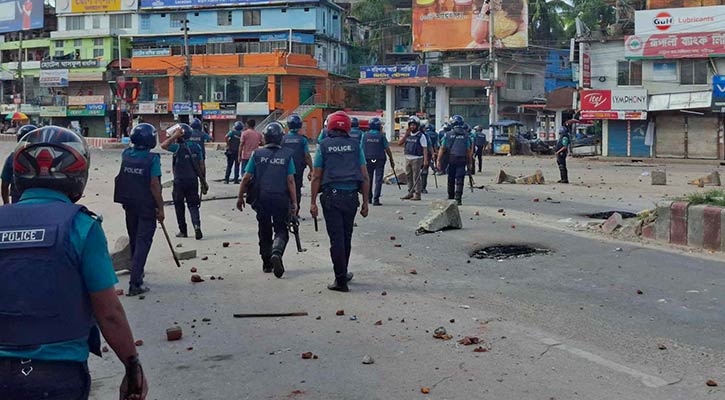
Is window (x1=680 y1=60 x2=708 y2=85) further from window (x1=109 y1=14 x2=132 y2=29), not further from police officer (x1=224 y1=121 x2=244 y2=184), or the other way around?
window (x1=109 y1=14 x2=132 y2=29)

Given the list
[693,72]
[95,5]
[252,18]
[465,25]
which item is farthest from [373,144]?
[95,5]

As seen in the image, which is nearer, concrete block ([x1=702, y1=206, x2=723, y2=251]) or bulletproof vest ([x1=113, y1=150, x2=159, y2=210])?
bulletproof vest ([x1=113, y1=150, x2=159, y2=210])

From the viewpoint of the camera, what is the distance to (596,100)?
4428 centimetres

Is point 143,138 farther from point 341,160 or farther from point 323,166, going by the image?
point 341,160

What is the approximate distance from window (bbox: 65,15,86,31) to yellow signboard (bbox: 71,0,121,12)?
2.48 ft

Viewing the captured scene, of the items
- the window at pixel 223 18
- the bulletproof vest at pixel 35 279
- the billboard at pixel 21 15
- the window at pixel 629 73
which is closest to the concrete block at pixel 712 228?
the bulletproof vest at pixel 35 279

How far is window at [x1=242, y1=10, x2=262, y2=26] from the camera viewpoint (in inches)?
2788

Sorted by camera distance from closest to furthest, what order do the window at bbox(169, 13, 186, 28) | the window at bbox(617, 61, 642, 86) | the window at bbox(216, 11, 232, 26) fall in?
the window at bbox(617, 61, 642, 86), the window at bbox(216, 11, 232, 26), the window at bbox(169, 13, 186, 28)

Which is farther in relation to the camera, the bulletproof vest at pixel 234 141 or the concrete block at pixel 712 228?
the bulletproof vest at pixel 234 141

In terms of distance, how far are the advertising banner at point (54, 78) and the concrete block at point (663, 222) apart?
67372 mm

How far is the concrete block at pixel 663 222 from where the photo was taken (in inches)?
457

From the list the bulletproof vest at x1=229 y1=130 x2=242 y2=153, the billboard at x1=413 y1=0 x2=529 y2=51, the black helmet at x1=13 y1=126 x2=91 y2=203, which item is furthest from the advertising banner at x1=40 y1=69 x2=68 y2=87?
the black helmet at x1=13 y1=126 x2=91 y2=203

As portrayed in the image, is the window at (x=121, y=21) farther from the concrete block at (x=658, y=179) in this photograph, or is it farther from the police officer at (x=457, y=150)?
the police officer at (x=457, y=150)

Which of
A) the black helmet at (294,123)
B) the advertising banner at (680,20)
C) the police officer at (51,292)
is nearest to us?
the police officer at (51,292)
